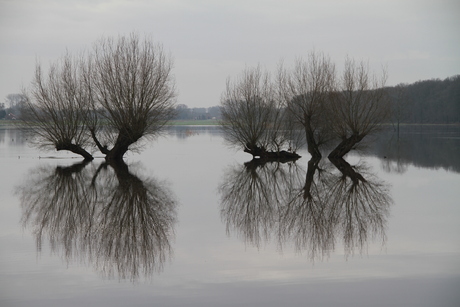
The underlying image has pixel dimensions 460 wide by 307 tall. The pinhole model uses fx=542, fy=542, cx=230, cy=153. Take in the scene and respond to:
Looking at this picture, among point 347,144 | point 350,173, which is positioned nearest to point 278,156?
point 347,144

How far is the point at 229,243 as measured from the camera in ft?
32.4

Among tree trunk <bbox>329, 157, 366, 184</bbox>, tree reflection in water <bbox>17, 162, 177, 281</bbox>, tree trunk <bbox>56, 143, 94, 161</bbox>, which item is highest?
tree trunk <bbox>56, 143, 94, 161</bbox>

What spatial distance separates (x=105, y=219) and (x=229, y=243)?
11.0 ft

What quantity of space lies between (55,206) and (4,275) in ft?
20.2

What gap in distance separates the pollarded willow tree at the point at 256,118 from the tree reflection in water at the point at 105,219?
1197 centimetres

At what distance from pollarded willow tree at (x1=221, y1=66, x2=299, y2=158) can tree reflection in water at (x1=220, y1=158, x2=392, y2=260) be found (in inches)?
337

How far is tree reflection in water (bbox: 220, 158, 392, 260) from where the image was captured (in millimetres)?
10227

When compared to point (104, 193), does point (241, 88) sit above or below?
above

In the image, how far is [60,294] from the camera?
695 cm

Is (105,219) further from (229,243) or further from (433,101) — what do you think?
(433,101)

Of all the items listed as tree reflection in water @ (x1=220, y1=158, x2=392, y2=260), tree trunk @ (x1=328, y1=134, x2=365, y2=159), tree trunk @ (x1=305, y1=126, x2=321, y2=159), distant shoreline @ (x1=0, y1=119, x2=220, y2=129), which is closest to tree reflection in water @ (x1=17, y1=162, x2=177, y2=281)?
Answer: tree reflection in water @ (x1=220, y1=158, x2=392, y2=260)

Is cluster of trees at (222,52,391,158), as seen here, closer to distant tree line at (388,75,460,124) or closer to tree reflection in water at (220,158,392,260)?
A: tree reflection in water at (220,158,392,260)

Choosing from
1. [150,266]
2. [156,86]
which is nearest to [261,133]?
[156,86]

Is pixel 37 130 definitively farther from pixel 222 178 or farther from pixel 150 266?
pixel 150 266
